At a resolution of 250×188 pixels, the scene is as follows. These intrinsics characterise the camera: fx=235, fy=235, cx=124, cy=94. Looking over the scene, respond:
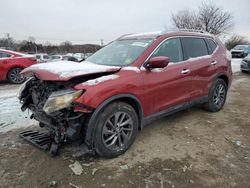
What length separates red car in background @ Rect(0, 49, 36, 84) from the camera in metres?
8.77

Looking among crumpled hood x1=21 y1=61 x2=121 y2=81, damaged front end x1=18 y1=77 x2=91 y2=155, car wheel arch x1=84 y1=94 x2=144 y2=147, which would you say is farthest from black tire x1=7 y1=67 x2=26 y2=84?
car wheel arch x1=84 y1=94 x2=144 y2=147

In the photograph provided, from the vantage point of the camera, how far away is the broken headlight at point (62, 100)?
279 cm

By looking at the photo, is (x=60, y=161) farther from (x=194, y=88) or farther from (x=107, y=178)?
(x=194, y=88)

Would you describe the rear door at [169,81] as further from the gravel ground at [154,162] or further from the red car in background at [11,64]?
the red car in background at [11,64]

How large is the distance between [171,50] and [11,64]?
23.1ft

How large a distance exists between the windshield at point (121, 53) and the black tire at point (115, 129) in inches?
30.4

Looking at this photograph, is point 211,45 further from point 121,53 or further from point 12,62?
point 12,62

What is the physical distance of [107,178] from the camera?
2852 millimetres

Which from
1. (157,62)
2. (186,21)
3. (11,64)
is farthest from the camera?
(186,21)

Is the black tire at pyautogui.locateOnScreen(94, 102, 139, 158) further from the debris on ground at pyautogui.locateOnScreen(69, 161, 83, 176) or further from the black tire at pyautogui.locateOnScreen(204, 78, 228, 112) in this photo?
the black tire at pyautogui.locateOnScreen(204, 78, 228, 112)

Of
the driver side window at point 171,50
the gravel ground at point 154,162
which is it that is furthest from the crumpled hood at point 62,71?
the gravel ground at point 154,162

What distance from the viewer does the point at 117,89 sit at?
309cm

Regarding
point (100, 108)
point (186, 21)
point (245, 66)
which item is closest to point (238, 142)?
point (100, 108)

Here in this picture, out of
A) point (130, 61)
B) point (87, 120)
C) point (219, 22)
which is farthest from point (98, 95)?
point (219, 22)
